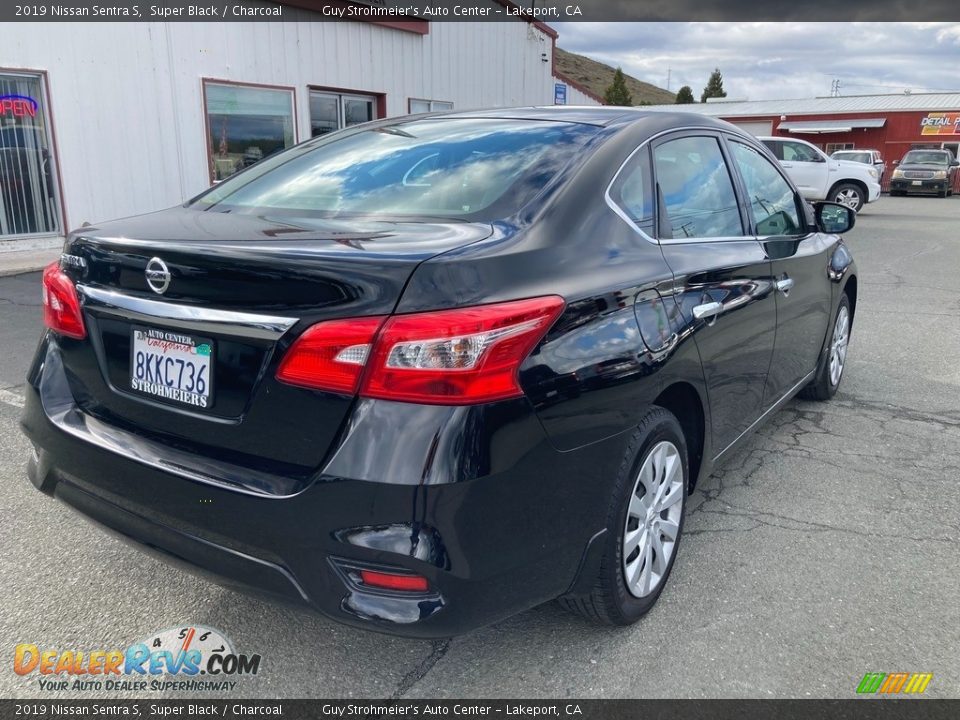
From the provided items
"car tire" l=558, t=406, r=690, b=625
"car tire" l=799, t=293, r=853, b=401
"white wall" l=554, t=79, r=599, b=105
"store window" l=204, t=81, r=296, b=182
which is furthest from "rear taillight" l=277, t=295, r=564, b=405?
"white wall" l=554, t=79, r=599, b=105

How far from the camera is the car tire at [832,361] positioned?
4.68 metres

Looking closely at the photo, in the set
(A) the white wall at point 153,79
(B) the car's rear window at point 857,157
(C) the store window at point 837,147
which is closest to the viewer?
(A) the white wall at point 153,79

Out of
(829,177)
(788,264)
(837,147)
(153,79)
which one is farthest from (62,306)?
(837,147)

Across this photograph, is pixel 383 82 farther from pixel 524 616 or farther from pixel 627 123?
pixel 524 616

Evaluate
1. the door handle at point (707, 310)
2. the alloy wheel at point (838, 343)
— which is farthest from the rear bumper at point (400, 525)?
the alloy wheel at point (838, 343)

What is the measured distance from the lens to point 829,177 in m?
19.7

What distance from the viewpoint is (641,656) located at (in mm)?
2486

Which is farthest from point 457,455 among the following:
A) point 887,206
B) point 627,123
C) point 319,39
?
point 887,206

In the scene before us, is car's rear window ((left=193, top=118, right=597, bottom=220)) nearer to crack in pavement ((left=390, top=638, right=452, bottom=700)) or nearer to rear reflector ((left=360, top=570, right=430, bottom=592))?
rear reflector ((left=360, top=570, right=430, bottom=592))

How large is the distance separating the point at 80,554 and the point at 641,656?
2121 millimetres

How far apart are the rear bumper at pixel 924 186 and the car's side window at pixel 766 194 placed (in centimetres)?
2930

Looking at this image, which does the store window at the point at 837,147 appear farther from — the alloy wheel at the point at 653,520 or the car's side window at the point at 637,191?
the alloy wheel at the point at 653,520

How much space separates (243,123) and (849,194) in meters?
15.3

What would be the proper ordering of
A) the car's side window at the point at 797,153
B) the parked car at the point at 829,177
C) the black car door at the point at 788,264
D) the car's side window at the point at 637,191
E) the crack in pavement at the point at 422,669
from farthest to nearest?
the parked car at the point at 829,177 → the car's side window at the point at 797,153 → the black car door at the point at 788,264 → the car's side window at the point at 637,191 → the crack in pavement at the point at 422,669
